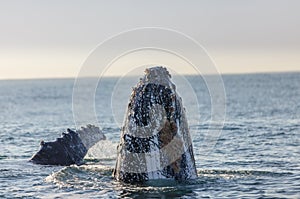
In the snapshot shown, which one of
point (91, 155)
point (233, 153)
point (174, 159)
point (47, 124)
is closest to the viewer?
point (174, 159)

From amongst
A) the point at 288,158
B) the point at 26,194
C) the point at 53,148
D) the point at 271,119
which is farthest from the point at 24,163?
the point at 271,119

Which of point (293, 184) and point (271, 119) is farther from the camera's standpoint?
point (271, 119)

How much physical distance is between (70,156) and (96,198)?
4.62 meters

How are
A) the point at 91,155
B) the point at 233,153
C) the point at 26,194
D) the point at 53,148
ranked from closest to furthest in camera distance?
1. the point at 26,194
2. the point at 53,148
3. the point at 91,155
4. the point at 233,153

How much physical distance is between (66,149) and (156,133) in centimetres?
525

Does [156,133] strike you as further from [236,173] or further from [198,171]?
[236,173]

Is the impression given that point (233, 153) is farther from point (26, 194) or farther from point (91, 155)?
point (26, 194)

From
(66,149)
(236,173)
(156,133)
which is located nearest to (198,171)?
(236,173)

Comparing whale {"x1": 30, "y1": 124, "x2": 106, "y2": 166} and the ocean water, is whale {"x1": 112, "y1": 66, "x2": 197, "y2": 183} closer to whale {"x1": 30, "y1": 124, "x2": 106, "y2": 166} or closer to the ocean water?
the ocean water

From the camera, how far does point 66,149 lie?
60.0 ft

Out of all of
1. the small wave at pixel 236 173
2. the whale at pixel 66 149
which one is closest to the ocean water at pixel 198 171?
the small wave at pixel 236 173

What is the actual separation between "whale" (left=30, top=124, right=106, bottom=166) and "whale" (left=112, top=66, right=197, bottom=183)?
4.46 m

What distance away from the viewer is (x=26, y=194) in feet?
48.4

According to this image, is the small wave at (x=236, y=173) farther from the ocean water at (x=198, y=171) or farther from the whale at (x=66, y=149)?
the whale at (x=66, y=149)
